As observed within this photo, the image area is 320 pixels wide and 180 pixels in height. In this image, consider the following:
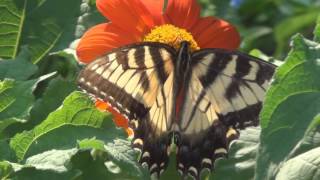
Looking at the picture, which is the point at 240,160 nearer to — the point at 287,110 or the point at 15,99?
the point at 287,110

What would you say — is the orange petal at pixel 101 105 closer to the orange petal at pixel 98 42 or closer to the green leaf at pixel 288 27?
the orange petal at pixel 98 42

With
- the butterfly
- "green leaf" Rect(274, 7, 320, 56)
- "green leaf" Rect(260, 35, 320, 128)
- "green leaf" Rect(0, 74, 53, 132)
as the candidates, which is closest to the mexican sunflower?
the butterfly

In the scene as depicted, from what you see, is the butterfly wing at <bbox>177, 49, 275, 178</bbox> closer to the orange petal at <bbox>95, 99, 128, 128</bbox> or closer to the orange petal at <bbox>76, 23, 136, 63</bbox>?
the orange petal at <bbox>95, 99, 128, 128</bbox>

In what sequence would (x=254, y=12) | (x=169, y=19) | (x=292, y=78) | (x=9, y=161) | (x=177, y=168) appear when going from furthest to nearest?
1. (x=254, y=12)
2. (x=169, y=19)
3. (x=177, y=168)
4. (x=9, y=161)
5. (x=292, y=78)

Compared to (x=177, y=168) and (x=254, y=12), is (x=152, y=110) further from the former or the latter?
(x=254, y=12)

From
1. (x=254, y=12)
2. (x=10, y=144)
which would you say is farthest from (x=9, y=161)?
(x=254, y=12)

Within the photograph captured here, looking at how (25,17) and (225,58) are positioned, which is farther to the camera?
(25,17)

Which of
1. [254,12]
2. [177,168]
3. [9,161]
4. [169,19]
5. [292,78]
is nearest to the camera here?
[292,78]
